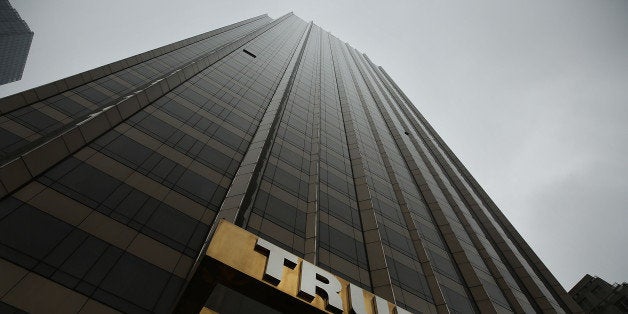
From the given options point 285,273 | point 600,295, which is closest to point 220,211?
point 285,273

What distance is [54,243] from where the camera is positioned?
13.2 meters

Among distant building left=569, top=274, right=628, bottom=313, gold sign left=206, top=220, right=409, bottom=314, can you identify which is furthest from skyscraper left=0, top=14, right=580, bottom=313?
distant building left=569, top=274, right=628, bottom=313

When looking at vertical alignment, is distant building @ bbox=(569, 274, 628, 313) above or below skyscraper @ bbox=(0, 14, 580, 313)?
above

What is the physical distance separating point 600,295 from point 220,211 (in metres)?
71.6

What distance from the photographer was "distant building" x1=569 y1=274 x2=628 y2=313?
5597 cm

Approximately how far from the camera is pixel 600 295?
59812 millimetres

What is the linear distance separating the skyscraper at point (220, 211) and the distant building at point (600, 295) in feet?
101

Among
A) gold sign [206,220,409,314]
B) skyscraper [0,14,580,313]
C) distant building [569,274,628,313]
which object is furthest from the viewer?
distant building [569,274,628,313]

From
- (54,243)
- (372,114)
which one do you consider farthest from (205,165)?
(372,114)

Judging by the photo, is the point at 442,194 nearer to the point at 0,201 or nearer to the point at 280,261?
the point at 280,261

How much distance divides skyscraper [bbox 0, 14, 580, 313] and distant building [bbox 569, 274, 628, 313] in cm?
3072

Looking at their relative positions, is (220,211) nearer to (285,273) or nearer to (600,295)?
(285,273)

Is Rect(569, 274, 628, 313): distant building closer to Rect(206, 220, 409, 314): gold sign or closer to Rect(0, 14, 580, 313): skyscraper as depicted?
Rect(0, 14, 580, 313): skyscraper

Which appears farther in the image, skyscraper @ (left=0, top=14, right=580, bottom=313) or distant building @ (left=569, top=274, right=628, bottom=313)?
distant building @ (left=569, top=274, right=628, bottom=313)
